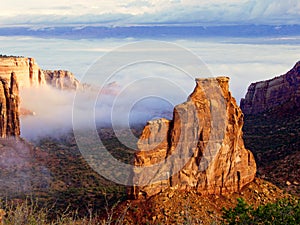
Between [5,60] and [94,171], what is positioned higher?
[5,60]

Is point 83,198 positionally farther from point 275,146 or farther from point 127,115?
point 275,146

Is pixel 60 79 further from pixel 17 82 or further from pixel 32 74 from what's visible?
pixel 17 82

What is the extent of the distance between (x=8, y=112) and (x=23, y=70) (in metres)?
33.8

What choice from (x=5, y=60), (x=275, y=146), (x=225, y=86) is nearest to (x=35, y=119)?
(x=5, y=60)

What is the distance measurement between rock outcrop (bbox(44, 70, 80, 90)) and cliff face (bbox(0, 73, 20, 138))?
181 feet

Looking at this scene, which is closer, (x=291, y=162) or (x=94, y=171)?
(x=291, y=162)

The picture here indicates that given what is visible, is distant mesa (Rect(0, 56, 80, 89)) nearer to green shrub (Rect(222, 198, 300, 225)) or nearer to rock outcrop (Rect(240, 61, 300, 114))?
rock outcrop (Rect(240, 61, 300, 114))

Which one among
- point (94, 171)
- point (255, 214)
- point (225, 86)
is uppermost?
point (225, 86)

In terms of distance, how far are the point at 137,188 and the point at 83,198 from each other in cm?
1069

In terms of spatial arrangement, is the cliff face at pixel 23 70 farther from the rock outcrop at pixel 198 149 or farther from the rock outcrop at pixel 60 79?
the rock outcrop at pixel 198 149

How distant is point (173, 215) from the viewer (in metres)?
40.3

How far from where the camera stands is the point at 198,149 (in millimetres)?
43906

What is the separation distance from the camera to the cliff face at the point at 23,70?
104 m

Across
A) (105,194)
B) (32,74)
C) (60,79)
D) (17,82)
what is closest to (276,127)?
(17,82)
